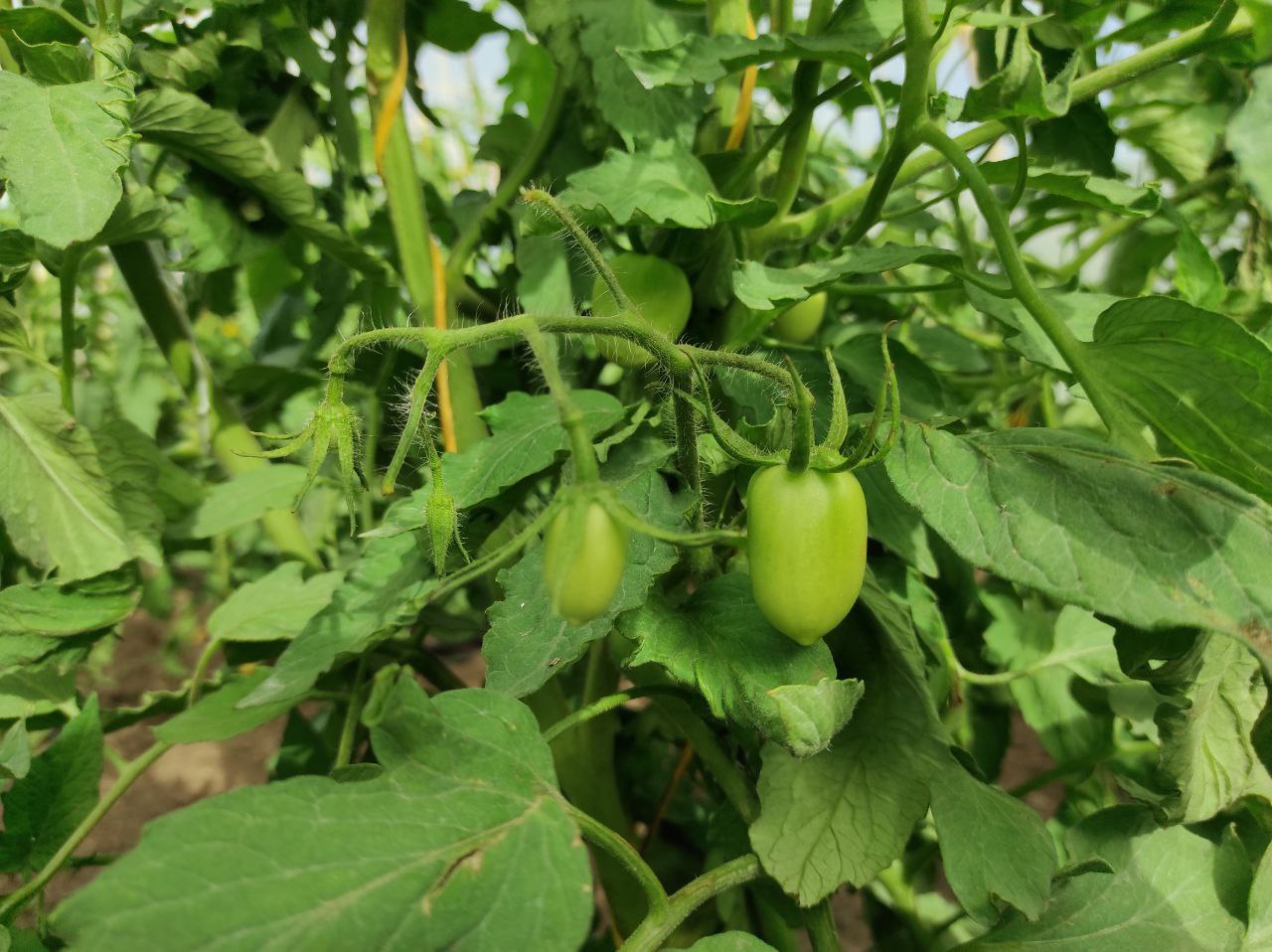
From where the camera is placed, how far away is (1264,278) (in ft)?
2.91

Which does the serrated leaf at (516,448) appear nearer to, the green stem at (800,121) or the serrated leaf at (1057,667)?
the green stem at (800,121)

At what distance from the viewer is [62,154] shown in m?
0.51

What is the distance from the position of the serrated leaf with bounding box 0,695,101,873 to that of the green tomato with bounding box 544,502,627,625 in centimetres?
44

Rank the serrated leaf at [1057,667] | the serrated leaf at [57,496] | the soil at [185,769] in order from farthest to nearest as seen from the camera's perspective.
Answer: the soil at [185,769]
the serrated leaf at [1057,667]
the serrated leaf at [57,496]

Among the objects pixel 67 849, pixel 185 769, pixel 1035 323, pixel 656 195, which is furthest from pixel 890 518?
pixel 185 769

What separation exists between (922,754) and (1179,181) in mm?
754

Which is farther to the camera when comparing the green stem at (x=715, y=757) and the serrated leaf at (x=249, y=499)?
the serrated leaf at (x=249, y=499)

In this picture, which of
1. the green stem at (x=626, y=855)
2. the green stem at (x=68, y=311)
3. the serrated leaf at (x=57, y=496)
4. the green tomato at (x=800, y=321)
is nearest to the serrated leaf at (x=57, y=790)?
the serrated leaf at (x=57, y=496)

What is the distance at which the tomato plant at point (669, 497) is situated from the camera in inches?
16.4

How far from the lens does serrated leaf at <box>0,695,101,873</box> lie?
61cm

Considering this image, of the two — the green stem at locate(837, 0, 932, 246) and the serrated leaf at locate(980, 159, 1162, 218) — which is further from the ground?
the green stem at locate(837, 0, 932, 246)

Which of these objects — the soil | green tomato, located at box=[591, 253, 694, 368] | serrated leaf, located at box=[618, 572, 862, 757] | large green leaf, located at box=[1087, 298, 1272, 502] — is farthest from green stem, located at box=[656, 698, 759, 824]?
the soil

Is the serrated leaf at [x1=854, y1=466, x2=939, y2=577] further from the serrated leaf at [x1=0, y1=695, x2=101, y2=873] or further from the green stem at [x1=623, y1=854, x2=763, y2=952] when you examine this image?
the serrated leaf at [x1=0, y1=695, x2=101, y2=873]

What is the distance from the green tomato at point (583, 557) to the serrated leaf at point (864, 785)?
253mm
